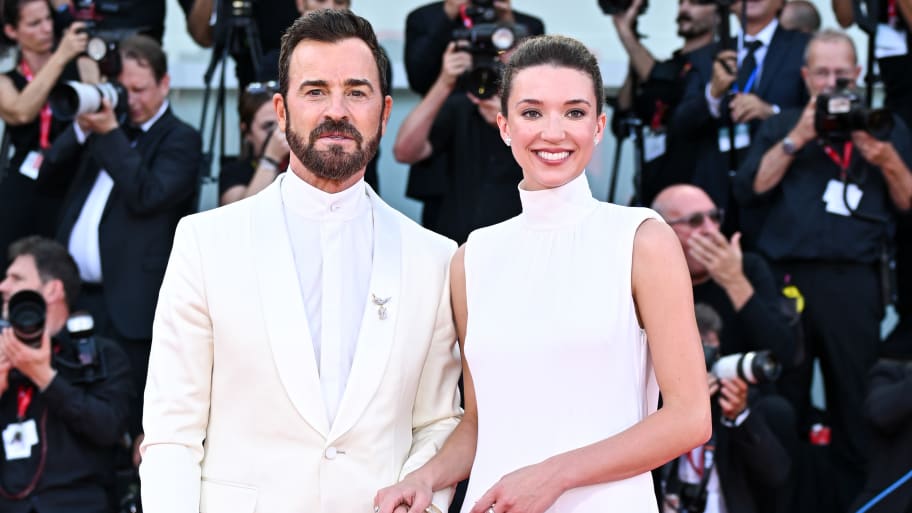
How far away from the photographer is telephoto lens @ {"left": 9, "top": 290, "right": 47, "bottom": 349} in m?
5.16

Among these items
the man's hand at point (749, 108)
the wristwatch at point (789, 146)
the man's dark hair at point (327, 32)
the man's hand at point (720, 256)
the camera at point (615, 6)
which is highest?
the man's dark hair at point (327, 32)

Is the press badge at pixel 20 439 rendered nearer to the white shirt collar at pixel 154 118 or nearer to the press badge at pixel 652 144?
the white shirt collar at pixel 154 118

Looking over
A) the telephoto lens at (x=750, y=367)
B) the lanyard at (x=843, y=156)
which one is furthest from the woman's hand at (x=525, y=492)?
the lanyard at (x=843, y=156)

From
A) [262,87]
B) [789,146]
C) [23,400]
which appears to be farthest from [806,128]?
[23,400]

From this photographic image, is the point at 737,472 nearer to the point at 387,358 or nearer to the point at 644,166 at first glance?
the point at 644,166

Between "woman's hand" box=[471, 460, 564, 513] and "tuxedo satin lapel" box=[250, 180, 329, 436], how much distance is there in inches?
14.6

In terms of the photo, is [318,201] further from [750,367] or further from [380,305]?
[750,367]

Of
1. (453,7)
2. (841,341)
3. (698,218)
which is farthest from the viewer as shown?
(453,7)

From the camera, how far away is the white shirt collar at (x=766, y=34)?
623 cm

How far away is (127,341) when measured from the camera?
18.9ft

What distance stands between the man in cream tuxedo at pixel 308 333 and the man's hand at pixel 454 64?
2.53m

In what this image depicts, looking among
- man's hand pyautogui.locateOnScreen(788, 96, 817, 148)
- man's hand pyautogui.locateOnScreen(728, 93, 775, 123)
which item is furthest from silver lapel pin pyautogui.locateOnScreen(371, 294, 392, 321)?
man's hand pyautogui.locateOnScreen(728, 93, 775, 123)

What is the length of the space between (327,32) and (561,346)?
805 millimetres

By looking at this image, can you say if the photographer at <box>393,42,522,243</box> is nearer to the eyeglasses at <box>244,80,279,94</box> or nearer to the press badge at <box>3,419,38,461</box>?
the eyeglasses at <box>244,80,279,94</box>
